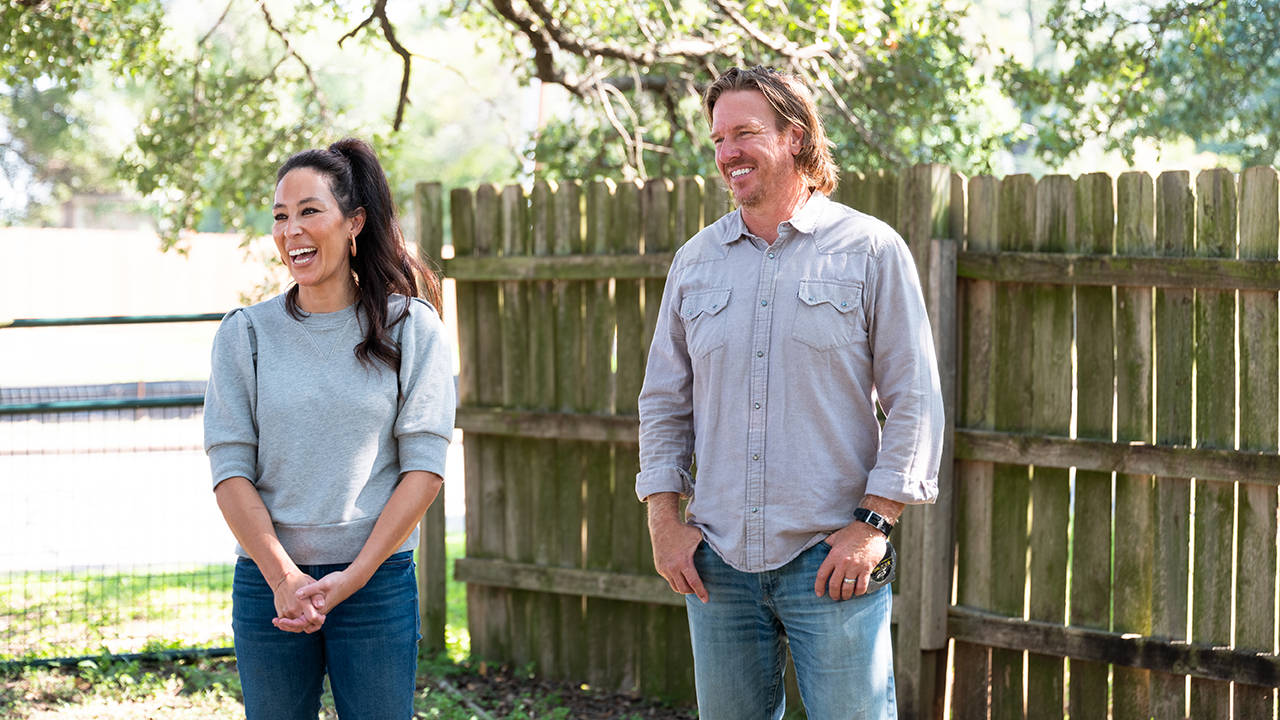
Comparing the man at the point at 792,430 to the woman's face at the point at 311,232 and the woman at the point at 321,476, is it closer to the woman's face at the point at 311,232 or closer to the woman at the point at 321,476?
the woman at the point at 321,476

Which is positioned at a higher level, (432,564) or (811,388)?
(811,388)

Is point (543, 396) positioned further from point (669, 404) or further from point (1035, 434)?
point (669, 404)

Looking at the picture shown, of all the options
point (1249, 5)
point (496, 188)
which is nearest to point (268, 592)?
point (496, 188)

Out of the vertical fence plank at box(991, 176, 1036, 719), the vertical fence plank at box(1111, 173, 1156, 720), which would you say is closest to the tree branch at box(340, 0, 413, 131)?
the vertical fence plank at box(991, 176, 1036, 719)

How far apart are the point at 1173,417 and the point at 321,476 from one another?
9.62 ft

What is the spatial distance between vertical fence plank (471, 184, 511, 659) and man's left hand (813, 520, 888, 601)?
3.16 metres

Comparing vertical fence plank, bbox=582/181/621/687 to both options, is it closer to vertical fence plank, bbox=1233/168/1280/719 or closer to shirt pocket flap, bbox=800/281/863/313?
vertical fence plank, bbox=1233/168/1280/719

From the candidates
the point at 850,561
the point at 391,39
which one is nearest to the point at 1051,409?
the point at 850,561

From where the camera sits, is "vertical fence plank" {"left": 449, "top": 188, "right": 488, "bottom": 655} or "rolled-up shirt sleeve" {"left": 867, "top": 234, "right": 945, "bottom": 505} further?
"vertical fence plank" {"left": 449, "top": 188, "right": 488, "bottom": 655}

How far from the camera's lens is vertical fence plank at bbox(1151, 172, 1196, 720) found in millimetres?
4051

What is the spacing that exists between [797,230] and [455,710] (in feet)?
9.85

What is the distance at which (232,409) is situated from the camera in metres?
2.50

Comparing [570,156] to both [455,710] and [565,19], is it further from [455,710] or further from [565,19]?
[455,710]

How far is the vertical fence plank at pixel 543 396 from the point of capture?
17.1 ft
